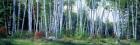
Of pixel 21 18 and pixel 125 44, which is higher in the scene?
Result: pixel 21 18

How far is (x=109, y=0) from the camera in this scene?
107ft

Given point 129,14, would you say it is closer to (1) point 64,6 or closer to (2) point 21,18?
(1) point 64,6

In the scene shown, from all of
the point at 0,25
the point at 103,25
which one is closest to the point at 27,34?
the point at 0,25

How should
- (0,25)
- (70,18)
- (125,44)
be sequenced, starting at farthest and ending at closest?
1. (70,18)
2. (0,25)
3. (125,44)

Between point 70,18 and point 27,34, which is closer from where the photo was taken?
point 27,34

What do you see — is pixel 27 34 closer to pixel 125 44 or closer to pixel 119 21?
pixel 125 44

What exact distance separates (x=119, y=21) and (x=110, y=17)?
108 centimetres

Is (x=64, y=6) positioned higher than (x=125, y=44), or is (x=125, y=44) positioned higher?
(x=64, y=6)

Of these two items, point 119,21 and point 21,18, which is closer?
point 21,18

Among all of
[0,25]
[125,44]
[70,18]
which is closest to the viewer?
[125,44]

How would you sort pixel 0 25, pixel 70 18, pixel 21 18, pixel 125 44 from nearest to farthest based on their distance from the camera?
pixel 125 44
pixel 0 25
pixel 21 18
pixel 70 18

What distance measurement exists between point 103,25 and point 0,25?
1009 centimetres

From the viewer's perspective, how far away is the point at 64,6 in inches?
1288

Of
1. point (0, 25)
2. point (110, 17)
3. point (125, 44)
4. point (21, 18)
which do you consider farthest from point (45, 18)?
point (125, 44)
